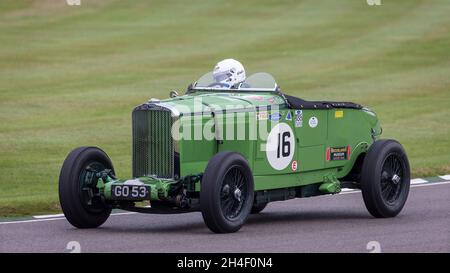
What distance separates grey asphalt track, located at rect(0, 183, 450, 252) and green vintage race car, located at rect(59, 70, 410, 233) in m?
0.25

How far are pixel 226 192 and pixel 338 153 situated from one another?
226 centimetres

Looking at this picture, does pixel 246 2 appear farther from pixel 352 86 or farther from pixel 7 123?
pixel 7 123

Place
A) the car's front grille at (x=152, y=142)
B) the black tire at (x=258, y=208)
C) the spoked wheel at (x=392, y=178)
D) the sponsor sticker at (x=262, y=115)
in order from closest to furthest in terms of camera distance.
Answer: the car's front grille at (x=152, y=142), the sponsor sticker at (x=262, y=115), the spoked wheel at (x=392, y=178), the black tire at (x=258, y=208)

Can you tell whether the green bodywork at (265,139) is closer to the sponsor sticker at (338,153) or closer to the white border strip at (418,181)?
the sponsor sticker at (338,153)

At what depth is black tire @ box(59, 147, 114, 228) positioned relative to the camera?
12789 millimetres

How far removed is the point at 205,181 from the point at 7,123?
1129cm

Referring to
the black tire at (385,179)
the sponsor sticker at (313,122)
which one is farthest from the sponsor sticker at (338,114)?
the black tire at (385,179)

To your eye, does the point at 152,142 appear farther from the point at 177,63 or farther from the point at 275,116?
the point at 177,63

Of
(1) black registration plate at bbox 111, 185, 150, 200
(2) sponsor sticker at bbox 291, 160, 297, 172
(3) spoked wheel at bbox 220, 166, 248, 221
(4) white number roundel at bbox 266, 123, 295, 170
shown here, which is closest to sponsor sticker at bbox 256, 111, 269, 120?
(4) white number roundel at bbox 266, 123, 295, 170

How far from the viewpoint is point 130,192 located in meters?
12.6

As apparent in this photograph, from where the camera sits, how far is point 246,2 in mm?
40062

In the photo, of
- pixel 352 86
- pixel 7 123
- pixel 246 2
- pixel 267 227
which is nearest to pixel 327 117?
pixel 267 227

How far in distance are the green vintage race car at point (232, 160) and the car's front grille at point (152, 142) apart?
0.03 ft

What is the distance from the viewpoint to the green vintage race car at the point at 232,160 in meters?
12.6
